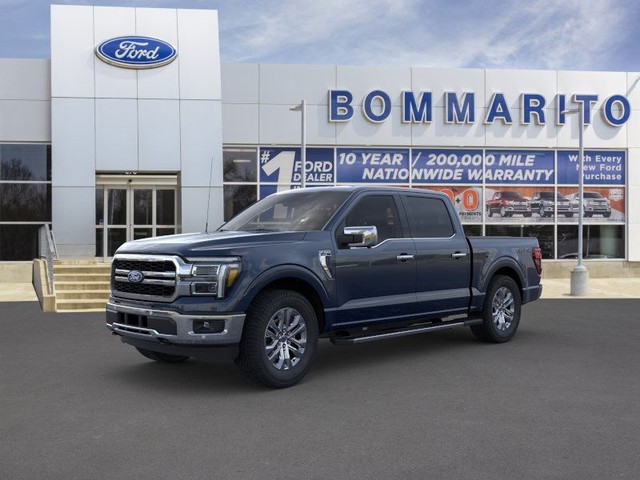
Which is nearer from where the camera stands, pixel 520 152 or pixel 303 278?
pixel 303 278

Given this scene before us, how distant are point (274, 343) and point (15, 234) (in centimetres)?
1687

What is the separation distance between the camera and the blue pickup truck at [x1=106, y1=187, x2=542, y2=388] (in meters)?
6.41

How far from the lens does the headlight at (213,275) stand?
20.9 feet

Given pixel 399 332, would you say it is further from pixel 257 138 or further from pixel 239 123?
pixel 239 123

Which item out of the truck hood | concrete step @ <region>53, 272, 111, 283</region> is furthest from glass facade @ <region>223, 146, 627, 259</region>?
the truck hood

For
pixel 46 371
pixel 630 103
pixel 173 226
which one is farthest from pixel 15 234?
pixel 630 103

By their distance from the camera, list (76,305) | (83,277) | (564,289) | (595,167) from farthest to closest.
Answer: (595,167) → (564,289) → (83,277) → (76,305)

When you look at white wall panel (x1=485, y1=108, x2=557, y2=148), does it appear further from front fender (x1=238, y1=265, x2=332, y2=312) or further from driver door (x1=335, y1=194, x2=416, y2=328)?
front fender (x1=238, y1=265, x2=332, y2=312)

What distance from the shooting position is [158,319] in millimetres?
6496

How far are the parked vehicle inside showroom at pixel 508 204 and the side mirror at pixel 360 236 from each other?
53.5ft

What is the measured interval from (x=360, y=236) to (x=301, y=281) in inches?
29.8

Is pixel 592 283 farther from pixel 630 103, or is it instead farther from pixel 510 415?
pixel 510 415

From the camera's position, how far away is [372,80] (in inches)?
856

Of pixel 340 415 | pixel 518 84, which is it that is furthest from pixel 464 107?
pixel 340 415
